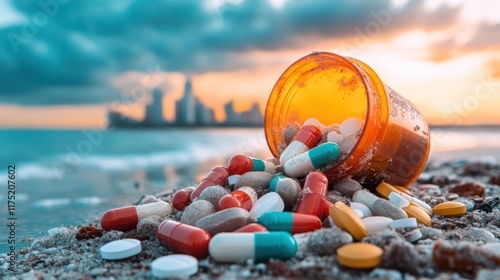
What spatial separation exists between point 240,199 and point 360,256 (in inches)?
51.6

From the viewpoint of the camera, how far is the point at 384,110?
449cm

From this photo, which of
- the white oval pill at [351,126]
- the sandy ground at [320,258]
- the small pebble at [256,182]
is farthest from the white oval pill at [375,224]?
the white oval pill at [351,126]

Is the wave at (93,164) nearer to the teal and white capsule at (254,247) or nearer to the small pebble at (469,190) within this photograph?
the small pebble at (469,190)

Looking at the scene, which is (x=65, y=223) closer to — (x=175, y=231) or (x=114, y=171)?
(x=175, y=231)

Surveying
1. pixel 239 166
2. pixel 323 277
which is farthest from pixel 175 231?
pixel 239 166

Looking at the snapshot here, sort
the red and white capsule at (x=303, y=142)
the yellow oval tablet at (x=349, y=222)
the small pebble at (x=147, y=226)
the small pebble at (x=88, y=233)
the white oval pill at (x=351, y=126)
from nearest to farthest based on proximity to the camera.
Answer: the yellow oval tablet at (x=349, y=222) → the small pebble at (x=147, y=226) → the small pebble at (x=88, y=233) → the red and white capsule at (x=303, y=142) → the white oval pill at (x=351, y=126)

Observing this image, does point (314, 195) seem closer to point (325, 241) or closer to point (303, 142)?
point (325, 241)

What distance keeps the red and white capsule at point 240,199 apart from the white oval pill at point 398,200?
1.20 m

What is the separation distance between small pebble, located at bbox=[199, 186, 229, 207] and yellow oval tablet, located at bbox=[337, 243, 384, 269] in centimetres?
139

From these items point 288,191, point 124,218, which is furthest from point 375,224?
point 124,218

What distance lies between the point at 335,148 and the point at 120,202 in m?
3.70

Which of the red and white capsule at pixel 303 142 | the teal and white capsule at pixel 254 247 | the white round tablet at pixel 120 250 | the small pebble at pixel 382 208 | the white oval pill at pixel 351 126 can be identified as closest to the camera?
the teal and white capsule at pixel 254 247

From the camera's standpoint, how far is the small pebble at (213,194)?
13.1 feet

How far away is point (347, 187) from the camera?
437 centimetres
